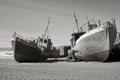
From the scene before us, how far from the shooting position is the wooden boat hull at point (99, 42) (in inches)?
723

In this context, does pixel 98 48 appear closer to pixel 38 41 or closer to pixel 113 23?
pixel 113 23

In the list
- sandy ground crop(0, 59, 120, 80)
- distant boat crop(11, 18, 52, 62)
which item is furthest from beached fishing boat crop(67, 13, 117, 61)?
distant boat crop(11, 18, 52, 62)

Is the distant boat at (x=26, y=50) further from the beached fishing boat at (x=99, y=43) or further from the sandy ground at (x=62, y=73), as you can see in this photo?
the sandy ground at (x=62, y=73)

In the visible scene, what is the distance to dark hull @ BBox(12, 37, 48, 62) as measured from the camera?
934 inches

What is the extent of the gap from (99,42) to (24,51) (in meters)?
10.1

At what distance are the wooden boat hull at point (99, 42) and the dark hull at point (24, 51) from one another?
7155mm

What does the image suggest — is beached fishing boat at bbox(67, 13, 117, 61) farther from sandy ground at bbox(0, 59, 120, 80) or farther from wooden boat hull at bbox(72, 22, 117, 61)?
sandy ground at bbox(0, 59, 120, 80)

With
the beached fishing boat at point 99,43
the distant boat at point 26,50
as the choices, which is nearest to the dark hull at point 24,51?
the distant boat at point 26,50

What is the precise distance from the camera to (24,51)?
24047 mm

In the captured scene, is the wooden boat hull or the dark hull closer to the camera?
the wooden boat hull

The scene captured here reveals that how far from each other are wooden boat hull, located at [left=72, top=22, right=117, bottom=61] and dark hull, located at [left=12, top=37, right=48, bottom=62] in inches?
282

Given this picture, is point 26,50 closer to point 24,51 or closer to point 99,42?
point 24,51

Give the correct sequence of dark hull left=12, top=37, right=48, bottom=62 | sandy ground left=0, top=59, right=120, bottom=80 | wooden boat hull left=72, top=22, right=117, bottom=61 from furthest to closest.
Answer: dark hull left=12, top=37, right=48, bottom=62 < wooden boat hull left=72, top=22, right=117, bottom=61 < sandy ground left=0, top=59, right=120, bottom=80

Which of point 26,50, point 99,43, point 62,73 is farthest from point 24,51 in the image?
point 62,73
